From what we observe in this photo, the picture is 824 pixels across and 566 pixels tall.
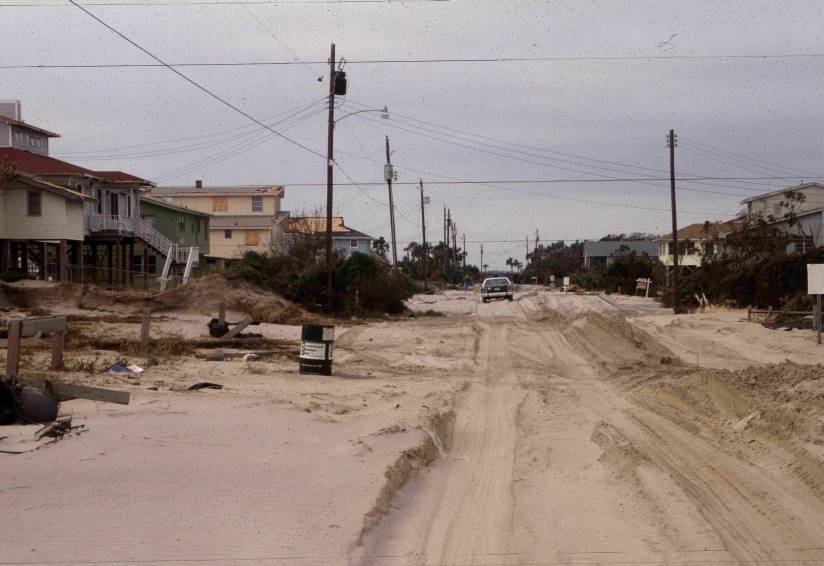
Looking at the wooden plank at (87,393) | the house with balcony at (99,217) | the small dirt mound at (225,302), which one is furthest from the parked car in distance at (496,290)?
the wooden plank at (87,393)

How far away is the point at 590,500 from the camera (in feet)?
30.4

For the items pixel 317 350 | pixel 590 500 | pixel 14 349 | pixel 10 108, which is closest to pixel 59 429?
pixel 14 349

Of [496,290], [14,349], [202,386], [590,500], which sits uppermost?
[496,290]

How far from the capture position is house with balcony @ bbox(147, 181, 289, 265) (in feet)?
261

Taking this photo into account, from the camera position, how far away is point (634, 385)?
18.2 m

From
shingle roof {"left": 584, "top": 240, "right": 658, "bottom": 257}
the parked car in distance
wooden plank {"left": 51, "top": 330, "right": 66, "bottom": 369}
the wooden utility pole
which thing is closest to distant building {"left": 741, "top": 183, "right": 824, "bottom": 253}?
the parked car in distance

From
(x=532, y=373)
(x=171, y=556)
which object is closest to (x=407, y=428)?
(x=171, y=556)

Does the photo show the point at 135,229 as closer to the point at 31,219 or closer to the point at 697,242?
the point at 31,219

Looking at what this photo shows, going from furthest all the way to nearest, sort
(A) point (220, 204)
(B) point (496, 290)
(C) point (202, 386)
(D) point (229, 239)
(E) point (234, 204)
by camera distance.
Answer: (A) point (220, 204) < (E) point (234, 204) < (D) point (229, 239) < (B) point (496, 290) < (C) point (202, 386)

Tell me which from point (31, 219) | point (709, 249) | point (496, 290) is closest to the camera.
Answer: point (31, 219)

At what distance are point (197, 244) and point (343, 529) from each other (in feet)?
204

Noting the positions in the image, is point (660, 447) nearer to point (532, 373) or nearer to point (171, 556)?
point (171, 556)

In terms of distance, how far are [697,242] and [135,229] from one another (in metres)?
56.4

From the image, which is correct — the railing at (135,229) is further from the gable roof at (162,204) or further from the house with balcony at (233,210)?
the house with balcony at (233,210)
